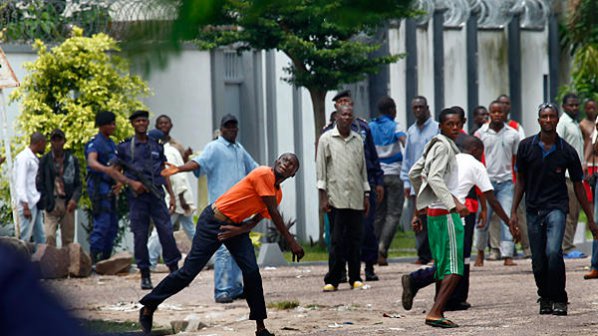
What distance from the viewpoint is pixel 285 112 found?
19.5 metres

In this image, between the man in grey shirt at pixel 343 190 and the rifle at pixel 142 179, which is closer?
the man in grey shirt at pixel 343 190

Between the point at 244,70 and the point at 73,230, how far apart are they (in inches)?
179

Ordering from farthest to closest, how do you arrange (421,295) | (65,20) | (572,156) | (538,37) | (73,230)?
(73,230), (421,295), (572,156), (538,37), (65,20)

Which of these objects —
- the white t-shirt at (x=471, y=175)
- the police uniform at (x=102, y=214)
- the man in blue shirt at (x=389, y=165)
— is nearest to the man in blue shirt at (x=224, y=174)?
the white t-shirt at (x=471, y=175)

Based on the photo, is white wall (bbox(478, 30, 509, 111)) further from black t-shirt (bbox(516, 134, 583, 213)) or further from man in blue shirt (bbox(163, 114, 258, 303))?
man in blue shirt (bbox(163, 114, 258, 303))

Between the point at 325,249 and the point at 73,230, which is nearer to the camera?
the point at 73,230

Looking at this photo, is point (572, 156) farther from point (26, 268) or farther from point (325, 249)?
point (26, 268)

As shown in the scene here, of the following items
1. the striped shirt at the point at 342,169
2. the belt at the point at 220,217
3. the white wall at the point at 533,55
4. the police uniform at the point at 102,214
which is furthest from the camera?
the police uniform at the point at 102,214

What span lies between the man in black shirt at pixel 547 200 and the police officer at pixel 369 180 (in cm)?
272

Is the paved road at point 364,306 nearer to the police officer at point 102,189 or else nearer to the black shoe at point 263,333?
the black shoe at point 263,333

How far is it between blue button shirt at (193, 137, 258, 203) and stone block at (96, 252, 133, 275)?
3.36 meters

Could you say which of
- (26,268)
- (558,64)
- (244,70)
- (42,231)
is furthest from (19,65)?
(26,268)

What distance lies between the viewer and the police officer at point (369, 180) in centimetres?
1276

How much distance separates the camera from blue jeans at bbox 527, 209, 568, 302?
980cm
